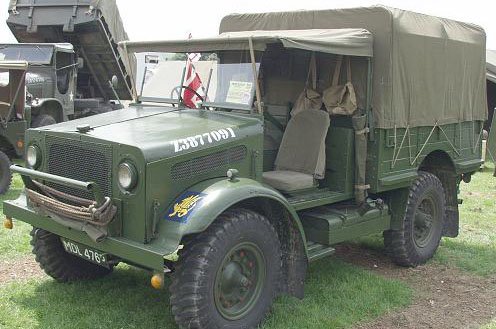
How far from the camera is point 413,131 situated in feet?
19.6

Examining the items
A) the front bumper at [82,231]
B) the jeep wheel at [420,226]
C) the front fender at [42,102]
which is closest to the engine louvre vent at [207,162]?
the front bumper at [82,231]

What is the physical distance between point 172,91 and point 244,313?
2.08m

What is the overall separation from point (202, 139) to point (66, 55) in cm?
997

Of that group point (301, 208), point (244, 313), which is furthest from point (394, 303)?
point (244, 313)

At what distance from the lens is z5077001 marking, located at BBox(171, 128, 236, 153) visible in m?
4.21

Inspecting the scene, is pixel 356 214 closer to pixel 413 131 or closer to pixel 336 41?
pixel 413 131

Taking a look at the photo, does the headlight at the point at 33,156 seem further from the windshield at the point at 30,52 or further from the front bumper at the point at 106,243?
the windshield at the point at 30,52

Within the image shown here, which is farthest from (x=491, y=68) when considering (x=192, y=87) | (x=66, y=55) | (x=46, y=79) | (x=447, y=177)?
(x=192, y=87)

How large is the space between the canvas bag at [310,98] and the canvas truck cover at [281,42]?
422 mm

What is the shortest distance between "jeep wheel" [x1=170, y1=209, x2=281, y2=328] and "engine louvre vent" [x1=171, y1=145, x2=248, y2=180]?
1.25ft

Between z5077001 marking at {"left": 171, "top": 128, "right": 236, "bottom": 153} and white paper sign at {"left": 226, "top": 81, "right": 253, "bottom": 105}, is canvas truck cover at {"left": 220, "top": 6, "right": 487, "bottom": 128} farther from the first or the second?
z5077001 marking at {"left": 171, "top": 128, "right": 236, "bottom": 153}

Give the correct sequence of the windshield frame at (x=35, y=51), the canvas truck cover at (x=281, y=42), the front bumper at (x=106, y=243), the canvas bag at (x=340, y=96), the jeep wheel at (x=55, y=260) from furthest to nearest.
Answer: the windshield frame at (x=35, y=51) → the canvas bag at (x=340, y=96) → the jeep wheel at (x=55, y=260) → the canvas truck cover at (x=281, y=42) → the front bumper at (x=106, y=243)

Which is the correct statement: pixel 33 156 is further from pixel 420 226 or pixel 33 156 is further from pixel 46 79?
pixel 46 79

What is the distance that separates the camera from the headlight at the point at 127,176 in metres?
4.00
